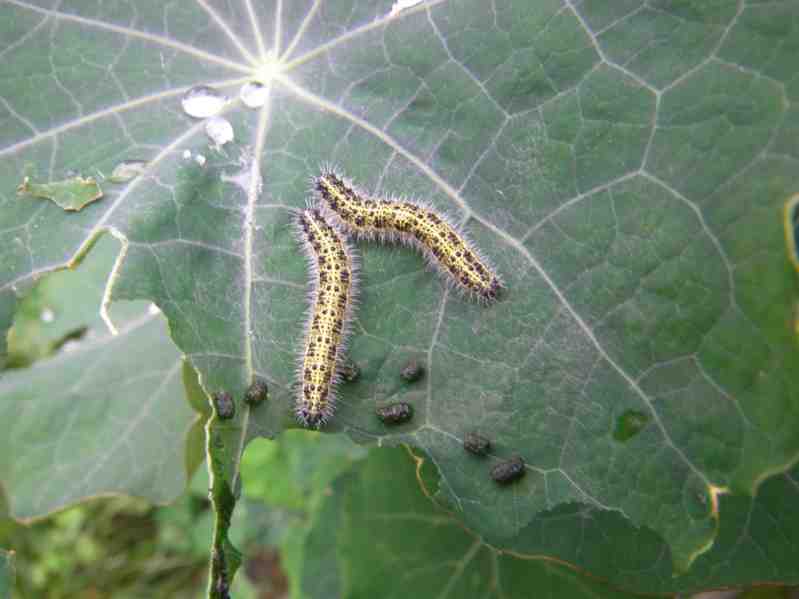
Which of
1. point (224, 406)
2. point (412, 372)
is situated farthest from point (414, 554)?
point (224, 406)

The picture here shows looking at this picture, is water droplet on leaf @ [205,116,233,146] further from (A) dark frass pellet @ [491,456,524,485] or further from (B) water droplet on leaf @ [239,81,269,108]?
(A) dark frass pellet @ [491,456,524,485]

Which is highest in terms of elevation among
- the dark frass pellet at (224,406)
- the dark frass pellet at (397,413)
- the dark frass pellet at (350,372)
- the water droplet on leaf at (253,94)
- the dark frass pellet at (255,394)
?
the water droplet on leaf at (253,94)

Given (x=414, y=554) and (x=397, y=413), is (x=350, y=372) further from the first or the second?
(x=414, y=554)

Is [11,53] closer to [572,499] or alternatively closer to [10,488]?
[10,488]

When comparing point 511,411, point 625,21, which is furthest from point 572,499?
point 625,21

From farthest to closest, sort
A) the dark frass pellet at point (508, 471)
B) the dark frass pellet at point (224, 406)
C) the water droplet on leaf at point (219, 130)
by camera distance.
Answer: the water droplet on leaf at point (219, 130) → the dark frass pellet at point (224, 406) → the dark frass pellet at point (508, 471)

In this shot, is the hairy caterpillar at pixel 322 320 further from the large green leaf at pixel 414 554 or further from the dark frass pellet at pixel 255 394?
the large green leaf at pixel 414 554

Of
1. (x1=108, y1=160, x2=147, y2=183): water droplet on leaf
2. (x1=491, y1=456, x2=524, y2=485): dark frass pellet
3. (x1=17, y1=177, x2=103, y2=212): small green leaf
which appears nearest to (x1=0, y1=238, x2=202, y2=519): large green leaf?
(x1=17, y1=177, x2=103, y2=212): small green leaf

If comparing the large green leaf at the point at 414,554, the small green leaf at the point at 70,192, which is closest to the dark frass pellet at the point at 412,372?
the large green leaf at the point at 414,554
